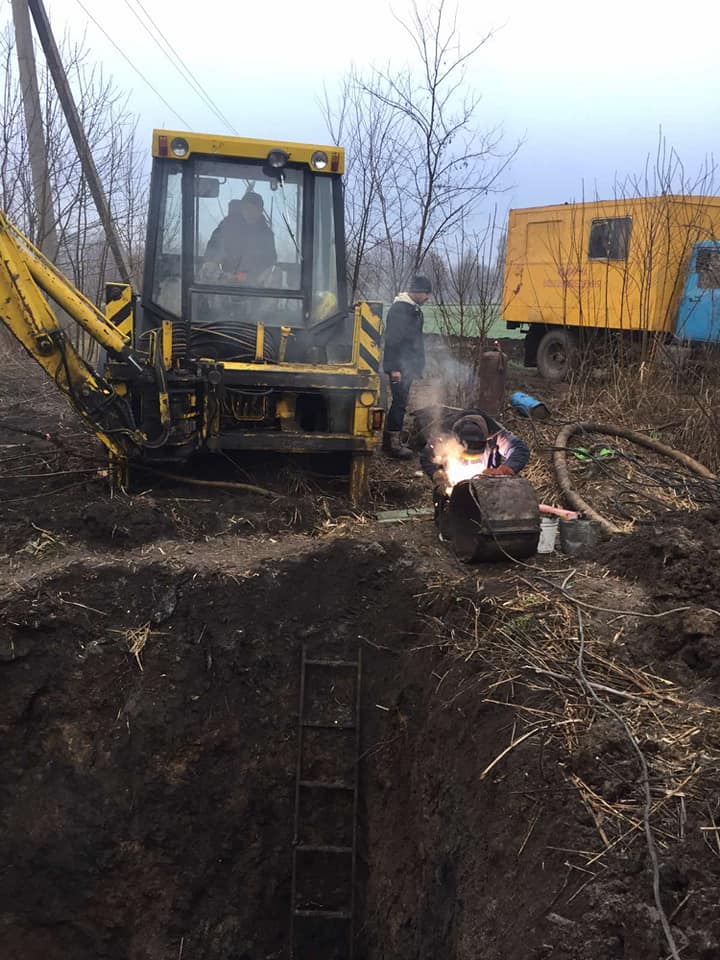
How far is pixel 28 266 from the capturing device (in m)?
4.96

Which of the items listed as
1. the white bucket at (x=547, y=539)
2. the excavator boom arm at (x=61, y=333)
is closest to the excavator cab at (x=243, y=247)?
the excavator boom arm at (x=61, y=333)

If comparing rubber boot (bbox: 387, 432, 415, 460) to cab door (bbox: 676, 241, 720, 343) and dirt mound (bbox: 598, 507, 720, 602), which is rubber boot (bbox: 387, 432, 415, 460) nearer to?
dirt mound (bbox: 598, 507, 720, 602)

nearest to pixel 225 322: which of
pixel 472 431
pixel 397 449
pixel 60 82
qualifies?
pixel 472 431

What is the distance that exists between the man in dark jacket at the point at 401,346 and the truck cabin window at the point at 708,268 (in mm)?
3444

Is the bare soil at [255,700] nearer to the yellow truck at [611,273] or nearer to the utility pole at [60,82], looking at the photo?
the yellow truck at [611,273]

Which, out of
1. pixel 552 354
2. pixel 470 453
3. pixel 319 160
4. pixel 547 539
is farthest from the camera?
pixel 552 354

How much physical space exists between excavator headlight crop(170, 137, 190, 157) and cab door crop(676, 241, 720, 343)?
592 cm

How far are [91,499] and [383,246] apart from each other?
7540 millimetres

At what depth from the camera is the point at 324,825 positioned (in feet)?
14.2

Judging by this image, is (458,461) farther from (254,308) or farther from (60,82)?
(60,82)

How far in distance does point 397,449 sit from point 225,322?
2.28 metres

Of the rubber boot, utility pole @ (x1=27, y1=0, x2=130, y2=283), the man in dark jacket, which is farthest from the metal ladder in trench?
utility pole @ (x1=27, y1=0, x2=130, y2=283)

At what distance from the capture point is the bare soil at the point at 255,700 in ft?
11.6

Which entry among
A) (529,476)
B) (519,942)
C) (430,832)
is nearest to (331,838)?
(430,832)
